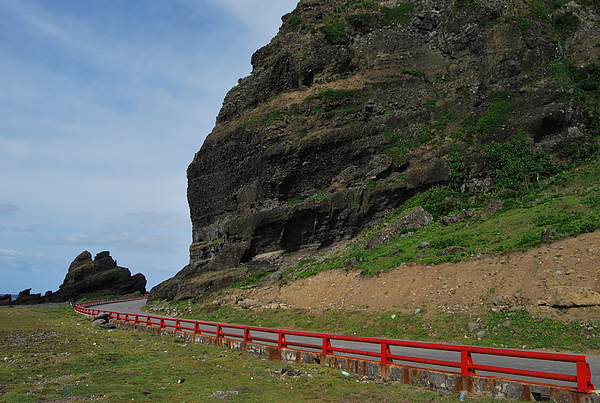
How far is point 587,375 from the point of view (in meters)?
7.25

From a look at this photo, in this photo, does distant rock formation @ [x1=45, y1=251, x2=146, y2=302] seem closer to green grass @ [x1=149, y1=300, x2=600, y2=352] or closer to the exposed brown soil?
green grass @ [x1=149, y1=300, x2=600, y2=352]

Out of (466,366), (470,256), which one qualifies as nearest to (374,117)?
(470,256)

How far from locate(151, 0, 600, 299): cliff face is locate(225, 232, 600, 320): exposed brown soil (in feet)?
38.9

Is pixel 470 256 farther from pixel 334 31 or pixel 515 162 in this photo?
pixel 334 31

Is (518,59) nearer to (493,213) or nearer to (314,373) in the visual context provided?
(493,213)

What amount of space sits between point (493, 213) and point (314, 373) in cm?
2000

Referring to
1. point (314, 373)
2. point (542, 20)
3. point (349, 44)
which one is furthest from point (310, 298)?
point (542, 20)

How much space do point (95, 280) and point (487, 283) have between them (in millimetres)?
65114

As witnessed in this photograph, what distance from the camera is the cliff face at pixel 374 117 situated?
34406 mm

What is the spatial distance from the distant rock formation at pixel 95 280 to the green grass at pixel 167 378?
56.0m

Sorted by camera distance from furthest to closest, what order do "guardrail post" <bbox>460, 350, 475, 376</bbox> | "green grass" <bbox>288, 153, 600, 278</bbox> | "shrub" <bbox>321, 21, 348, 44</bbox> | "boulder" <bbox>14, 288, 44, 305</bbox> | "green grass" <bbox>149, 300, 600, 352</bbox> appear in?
"boulder" <bbox>14, 288, 44, 305</bbox> → "shrub" <bbox>321, 21, 348, 44</bbox> → "green grass" <bbox>288, 153, 600, 278</bbox> → "green grass" <bbox>149, 300, 600, 352</bbox> → "guardrail post" <bbox>460, 350, 475, 376</bbox>

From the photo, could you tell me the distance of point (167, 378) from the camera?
460 inches

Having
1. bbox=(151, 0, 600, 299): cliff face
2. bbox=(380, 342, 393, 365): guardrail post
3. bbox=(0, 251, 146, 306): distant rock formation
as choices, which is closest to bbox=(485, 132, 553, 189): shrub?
bbox=(151, 0, 600, 299): cliff face

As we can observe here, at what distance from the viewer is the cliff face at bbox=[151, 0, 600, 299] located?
34.4 metres
